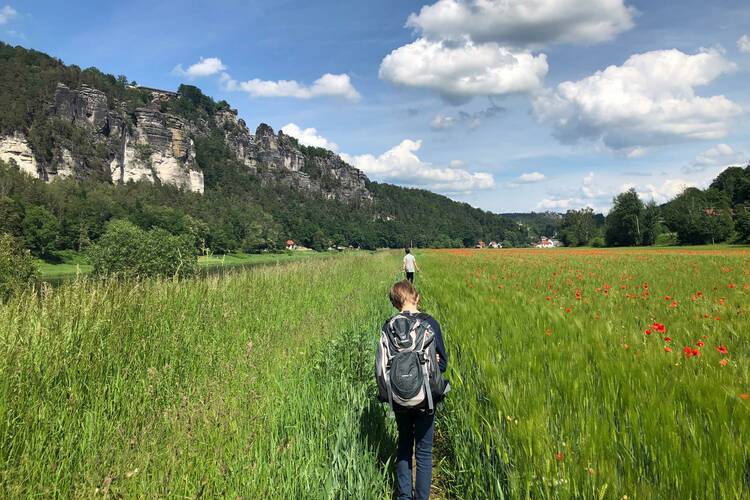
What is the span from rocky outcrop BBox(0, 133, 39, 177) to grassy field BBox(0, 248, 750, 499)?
163 m

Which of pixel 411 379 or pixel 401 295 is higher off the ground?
pixel 401 295

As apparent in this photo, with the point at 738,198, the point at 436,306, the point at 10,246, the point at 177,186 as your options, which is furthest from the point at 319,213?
the point at 436,306

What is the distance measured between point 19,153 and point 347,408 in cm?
17322

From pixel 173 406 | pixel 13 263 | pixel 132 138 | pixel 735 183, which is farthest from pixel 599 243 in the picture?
pixel 132 138

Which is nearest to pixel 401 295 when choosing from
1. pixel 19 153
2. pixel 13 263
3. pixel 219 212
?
pixel 13 263

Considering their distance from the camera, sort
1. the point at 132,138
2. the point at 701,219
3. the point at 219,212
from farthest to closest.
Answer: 1. the point at 132,138
2. the point at 219,212
3. the point at 701,219

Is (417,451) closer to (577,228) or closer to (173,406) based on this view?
(173,406)

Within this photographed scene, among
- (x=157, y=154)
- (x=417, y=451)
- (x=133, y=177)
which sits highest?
(x=157, y=154)

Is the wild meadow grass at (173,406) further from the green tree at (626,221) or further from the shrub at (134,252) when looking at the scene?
the green tree at (626,221)

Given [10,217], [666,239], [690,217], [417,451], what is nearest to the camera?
[417,451]

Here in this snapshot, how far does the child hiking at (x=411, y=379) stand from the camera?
2.91 meters

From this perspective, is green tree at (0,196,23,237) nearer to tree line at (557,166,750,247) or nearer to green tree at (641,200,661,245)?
tree line at (557,166,750,247)

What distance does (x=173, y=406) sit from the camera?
3869mm

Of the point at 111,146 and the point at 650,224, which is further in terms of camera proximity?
the point at 111,146
